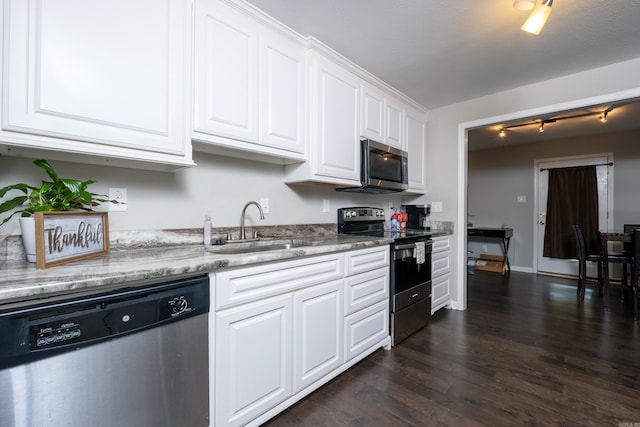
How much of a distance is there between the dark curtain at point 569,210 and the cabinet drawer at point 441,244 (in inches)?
121

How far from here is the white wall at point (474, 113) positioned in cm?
246

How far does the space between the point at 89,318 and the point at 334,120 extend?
1.91 metres

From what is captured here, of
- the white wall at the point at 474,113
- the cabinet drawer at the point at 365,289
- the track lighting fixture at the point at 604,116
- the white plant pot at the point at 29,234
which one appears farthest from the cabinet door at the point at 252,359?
the track lighting fixture at the point at 604,116

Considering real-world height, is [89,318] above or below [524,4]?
below

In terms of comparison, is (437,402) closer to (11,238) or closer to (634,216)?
(11,238)

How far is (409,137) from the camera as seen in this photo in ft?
10.5

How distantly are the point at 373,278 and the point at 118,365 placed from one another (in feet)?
5.13

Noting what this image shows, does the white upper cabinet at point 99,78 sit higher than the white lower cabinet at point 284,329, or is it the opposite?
the white upper cabinet at point 99,78

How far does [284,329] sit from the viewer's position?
1512 mm

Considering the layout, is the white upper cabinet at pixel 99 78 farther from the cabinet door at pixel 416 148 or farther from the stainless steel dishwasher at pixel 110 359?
the cabinet door at pixel 416 148

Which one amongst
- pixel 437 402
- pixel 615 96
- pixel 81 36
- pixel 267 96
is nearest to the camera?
pixel 81 36

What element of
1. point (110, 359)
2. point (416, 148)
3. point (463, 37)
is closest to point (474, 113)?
point (416, 148)

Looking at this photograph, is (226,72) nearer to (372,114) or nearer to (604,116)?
(372,114)

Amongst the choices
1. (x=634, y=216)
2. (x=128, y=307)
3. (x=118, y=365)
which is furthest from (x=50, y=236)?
(x=634, y=216)
